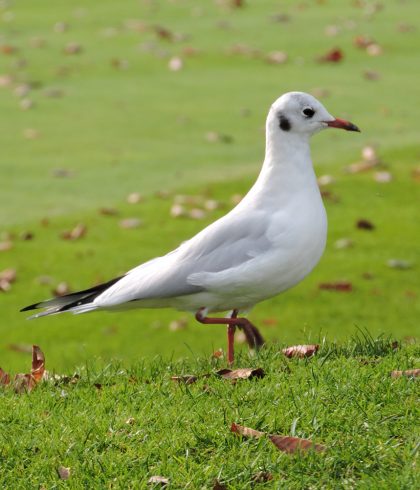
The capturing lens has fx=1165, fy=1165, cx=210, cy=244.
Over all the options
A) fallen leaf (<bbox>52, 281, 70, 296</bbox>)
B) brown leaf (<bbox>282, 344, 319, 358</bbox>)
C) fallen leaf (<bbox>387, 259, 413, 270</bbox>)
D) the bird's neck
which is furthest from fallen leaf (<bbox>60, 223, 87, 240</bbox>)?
brown leaf (<bbox>282, 344, 319, 358</bbox>)

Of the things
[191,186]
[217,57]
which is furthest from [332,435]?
[217,57]

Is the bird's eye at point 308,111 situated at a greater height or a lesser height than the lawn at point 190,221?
greater

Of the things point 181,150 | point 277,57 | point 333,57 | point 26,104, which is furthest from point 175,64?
point 181,150

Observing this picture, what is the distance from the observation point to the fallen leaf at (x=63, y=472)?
4.28 meters

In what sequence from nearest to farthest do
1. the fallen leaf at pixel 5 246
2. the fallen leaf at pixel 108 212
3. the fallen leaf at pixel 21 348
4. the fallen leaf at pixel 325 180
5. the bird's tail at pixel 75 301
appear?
the bird's tail at pixel 75 301 < the fallen leaf at pixel 21 348 < the fallen leaf at pixel 5 246 < the fallen leaf at pixel 108 212 < the fallen leaf at pixel 325 180

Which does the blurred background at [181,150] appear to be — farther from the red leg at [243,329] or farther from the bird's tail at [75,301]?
the bird's tail at [75,301]

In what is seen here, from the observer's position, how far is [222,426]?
451cm

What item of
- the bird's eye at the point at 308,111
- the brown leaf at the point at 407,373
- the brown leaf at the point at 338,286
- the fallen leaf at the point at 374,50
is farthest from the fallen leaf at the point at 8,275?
the fallen leaf at the point at 374,50

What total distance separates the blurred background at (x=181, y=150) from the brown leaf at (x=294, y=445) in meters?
1.47

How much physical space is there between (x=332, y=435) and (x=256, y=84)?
10184mm

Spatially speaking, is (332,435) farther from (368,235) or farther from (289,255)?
(368,235)

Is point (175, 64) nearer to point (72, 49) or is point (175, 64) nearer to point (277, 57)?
point (277, 57)

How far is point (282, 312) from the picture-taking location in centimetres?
851

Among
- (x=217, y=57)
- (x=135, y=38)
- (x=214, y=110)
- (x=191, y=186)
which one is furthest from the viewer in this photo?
(x=135, y=38)
